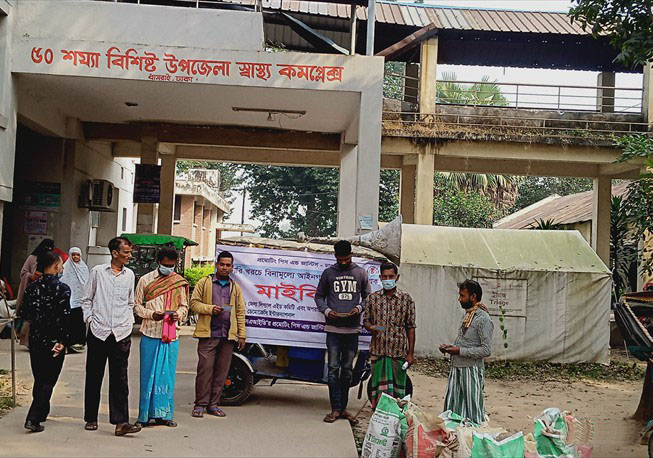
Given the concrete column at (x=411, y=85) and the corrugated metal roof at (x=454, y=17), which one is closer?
the corrugated metal roof at (x=454, y=17)

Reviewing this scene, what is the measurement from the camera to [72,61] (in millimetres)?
10883

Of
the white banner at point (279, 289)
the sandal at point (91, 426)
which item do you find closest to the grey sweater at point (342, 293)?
the white banner at point (279, 289)

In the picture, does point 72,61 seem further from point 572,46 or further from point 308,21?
point 572,46

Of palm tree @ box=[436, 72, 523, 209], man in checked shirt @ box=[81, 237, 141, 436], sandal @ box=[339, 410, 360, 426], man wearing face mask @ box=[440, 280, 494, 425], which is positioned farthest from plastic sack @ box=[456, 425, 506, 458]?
palm tree @ box=[436, 72, 523, 209]

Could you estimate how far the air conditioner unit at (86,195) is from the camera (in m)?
15.7

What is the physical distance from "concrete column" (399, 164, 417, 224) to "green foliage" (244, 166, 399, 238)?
13157mm

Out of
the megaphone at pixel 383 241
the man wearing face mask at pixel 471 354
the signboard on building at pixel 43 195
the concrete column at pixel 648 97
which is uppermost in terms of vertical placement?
the concrete column at pixel 648 97

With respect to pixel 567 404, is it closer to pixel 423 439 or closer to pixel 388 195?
pixel 423 439

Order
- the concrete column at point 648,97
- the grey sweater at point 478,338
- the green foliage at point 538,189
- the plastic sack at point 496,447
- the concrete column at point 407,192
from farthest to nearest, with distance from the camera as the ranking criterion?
the green foliage at point 538,189 → the concrete column at point 407,192 → the concrete column at point 648,97 → the grey sweater at point 478,338 → the plastic sack at point 496,447

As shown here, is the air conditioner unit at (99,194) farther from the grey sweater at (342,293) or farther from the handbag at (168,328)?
the handbag at (168,328)

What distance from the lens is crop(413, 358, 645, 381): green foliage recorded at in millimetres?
11695

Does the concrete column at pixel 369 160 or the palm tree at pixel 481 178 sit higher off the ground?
the palm tree at pixel 481 178

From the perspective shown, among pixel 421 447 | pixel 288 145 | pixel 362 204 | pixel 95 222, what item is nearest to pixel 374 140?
pixel 362 204

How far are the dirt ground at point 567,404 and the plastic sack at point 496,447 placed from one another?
83.4 inches
